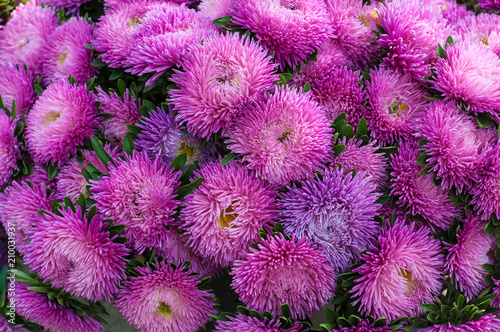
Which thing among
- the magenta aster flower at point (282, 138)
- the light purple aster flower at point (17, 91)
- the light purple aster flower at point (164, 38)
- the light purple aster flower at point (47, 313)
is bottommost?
the light purple aster flower at point (47, 313)

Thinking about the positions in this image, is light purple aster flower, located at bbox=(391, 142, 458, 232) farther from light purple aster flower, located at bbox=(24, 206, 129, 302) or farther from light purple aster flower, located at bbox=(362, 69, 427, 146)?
light purple aster flower, located at bbox=(24, 206, 129, 302)

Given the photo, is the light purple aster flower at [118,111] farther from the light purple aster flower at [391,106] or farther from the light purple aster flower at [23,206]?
the light purple aster flower at [391,106]

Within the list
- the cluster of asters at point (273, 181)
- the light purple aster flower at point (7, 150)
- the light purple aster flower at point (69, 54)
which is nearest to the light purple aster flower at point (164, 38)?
the cluster of asters at point (273, 181)

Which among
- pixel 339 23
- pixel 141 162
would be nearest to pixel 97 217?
pixel 141 162

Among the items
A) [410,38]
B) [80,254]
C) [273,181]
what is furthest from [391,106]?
[80,254]

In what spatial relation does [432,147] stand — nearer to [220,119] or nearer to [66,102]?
[220,119]

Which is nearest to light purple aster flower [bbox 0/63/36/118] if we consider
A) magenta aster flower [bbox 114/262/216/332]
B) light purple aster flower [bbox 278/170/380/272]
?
magenta aster flower [bbox 114/262/216/332]

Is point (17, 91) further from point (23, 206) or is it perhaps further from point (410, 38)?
point (410, 38)
